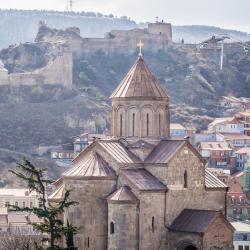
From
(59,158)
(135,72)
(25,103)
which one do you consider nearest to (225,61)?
(25,103)

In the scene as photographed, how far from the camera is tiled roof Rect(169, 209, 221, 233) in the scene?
5069 centimetres

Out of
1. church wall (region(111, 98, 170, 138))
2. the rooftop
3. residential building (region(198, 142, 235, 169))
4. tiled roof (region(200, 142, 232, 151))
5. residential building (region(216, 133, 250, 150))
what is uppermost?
residential building (region(216, 133, 250, 150))

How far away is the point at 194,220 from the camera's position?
5131 centimetres

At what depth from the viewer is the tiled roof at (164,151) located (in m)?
52.2

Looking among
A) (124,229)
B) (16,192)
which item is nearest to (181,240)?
(124,229)

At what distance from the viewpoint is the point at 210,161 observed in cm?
11781

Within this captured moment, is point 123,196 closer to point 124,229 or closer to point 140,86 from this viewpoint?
point 124,229

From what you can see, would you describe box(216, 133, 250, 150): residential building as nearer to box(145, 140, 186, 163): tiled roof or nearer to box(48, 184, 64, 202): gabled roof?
box(48, 184, 64, 202): gabled roof

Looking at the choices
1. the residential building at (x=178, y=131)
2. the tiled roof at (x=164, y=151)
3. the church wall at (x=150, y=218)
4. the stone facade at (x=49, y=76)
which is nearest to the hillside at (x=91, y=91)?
the stone facade at (x=49, y=76)

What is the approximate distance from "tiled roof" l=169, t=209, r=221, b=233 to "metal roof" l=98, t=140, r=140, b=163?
309cm

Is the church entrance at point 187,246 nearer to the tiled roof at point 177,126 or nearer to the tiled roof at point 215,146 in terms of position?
the tiled roof at point 215,146

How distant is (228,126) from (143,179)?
257 feet

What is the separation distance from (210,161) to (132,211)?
223 ft

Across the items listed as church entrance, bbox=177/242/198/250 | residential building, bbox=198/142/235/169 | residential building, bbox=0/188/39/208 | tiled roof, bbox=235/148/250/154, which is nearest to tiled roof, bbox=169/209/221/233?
church entrance, bbox=177/242/198/250
